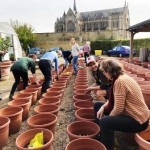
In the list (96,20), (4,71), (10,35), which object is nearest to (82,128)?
(4,71)

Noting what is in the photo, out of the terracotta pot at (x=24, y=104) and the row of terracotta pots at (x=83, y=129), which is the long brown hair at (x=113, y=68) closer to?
the row of terracotta pots at (x=83, y=129)

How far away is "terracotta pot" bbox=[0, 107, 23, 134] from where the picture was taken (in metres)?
3.29

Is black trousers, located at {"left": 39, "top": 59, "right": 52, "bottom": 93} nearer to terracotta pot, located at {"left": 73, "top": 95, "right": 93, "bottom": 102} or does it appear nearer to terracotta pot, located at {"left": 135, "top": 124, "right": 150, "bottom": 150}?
terracotta pot, located at {"left": 73, "top": 95, "right": 93, "bottom": 102}

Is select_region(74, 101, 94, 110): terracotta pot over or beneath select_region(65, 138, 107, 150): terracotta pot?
over

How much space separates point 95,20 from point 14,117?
58997 mm

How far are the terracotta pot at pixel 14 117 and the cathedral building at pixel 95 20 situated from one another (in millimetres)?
54867

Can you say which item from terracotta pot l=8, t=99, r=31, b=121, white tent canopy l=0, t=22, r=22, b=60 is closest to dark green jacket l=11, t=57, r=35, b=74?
terracotta pot l=8, t=99, r=31, b=121

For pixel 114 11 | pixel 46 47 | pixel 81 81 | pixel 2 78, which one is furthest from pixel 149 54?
pixel 114 11

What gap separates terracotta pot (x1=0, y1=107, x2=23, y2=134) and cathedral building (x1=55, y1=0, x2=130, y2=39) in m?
54.9

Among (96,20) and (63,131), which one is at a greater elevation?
(96,20)

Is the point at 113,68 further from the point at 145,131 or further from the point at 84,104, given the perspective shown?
the point at 84,104

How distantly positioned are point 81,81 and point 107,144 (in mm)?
3297

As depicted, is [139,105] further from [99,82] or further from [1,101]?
[1,101]

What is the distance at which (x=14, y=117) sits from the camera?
3291 mm
